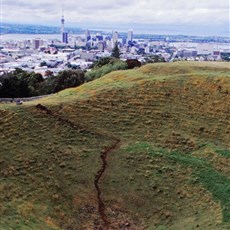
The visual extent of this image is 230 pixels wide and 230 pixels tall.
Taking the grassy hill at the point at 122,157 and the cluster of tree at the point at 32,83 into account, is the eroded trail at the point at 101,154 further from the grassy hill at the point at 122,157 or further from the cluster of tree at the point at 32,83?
the cluster of tree at the point at 32,83

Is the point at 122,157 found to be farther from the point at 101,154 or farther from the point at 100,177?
the point at 100,177

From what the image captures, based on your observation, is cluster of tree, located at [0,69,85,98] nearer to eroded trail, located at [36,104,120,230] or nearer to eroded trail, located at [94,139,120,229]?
eroded trail, located at [36,104,120,230]

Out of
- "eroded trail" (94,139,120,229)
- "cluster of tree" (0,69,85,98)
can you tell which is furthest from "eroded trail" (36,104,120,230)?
"cluster of tree" (0,69,85,98)

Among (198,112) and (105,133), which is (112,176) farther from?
(198,112)

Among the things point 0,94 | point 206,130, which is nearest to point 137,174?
point 206,130

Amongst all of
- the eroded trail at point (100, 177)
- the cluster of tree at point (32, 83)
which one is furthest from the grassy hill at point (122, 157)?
the cluster of tree at point (32, 83)
